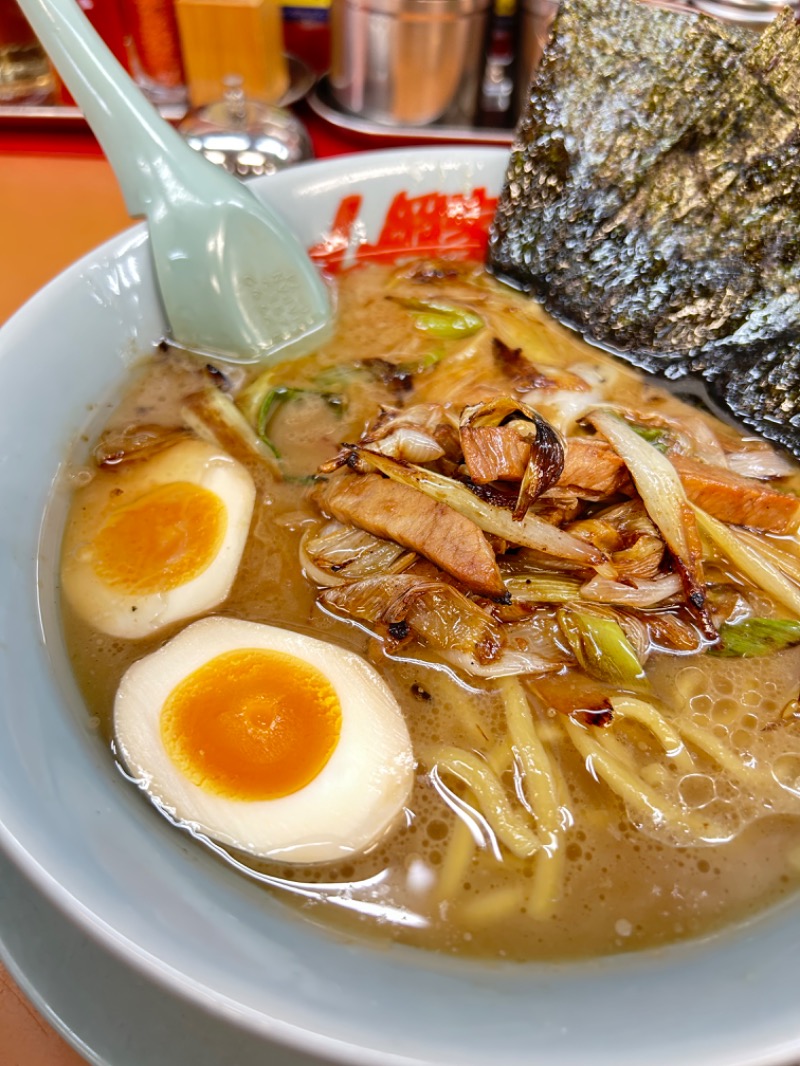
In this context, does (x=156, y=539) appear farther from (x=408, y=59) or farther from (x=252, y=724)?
(x=408, y=59)

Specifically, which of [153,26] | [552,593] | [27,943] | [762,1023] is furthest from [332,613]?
[153,26]

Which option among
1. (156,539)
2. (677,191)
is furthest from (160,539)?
(677,191)

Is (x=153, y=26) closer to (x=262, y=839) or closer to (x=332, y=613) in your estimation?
(x=332, y=613)

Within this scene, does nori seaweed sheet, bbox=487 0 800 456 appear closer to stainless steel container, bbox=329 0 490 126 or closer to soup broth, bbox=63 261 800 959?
soup broth, bbox=63 261 800 959

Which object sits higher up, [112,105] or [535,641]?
[112,105]

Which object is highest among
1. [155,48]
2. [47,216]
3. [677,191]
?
[677,191]

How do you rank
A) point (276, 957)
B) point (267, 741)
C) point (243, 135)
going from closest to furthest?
point (276, 957)
point (267, 741)
point (243, 135)

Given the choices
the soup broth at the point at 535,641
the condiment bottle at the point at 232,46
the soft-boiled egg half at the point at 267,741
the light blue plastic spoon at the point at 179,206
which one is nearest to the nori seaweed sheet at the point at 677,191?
the soup broth at the point at 535,641
